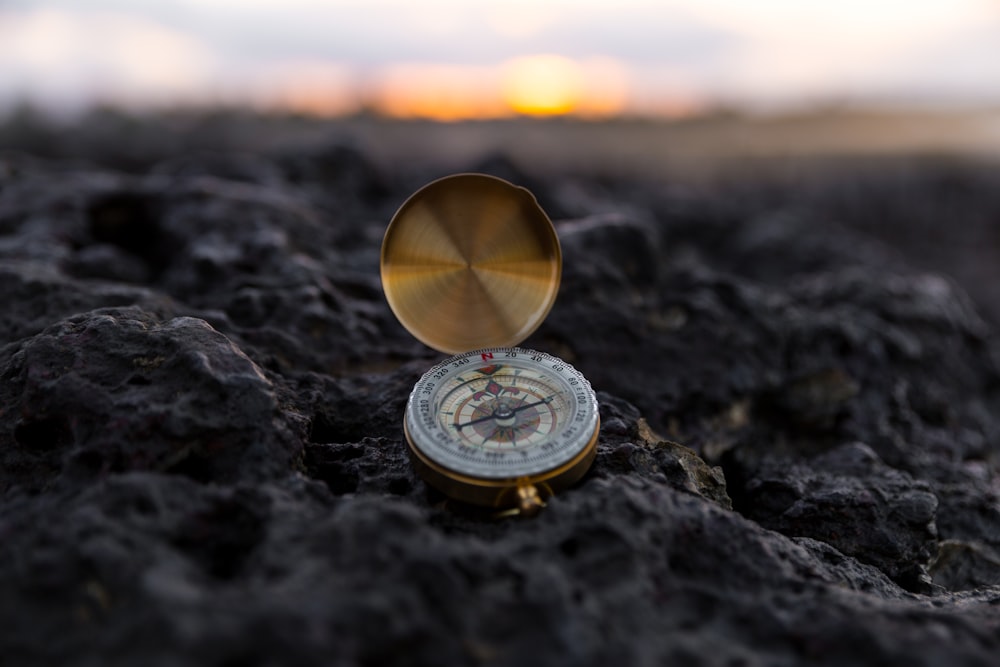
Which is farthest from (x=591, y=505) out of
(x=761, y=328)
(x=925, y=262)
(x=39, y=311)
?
(x=925, y=262)

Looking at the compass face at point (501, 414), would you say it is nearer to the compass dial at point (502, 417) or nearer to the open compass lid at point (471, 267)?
the compass dial at point (502, 417)

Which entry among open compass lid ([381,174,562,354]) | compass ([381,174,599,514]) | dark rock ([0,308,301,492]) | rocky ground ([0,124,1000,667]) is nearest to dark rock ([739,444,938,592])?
rocky ground ([0,124,1000,667])

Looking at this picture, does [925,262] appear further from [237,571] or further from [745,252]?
[237,571]

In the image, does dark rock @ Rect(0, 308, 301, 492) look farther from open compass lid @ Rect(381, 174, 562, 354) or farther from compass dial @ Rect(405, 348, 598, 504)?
open compass lid @ Rect(381, 174, 562, 354)

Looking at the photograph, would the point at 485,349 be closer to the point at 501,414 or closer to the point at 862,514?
the point at 501,414

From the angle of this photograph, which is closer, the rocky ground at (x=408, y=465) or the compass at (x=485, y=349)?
the rocky ground at (x=408, y=465)

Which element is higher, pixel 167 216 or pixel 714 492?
pixel 167 216

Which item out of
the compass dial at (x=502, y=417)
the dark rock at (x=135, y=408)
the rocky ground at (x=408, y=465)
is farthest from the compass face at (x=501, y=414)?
the dark rock at (x=135, y=408)
